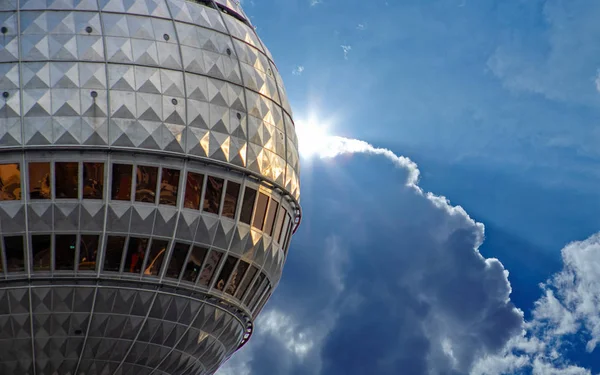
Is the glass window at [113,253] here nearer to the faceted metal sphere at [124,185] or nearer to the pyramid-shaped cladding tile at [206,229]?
the faceted metal sphere at [124,185]

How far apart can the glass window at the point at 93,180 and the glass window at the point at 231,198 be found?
592 centimetres

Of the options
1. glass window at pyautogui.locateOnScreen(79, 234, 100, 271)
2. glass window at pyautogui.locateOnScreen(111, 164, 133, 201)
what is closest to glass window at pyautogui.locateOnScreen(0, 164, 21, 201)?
glass window at pyautogui.locateOnScreen(79, 234, 100, 271)

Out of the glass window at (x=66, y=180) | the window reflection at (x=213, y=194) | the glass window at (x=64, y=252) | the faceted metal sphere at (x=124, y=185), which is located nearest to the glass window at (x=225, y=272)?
Answer: the faceted metal sphere at (x=124, y=185)

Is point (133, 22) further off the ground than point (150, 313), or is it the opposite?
point (133, 22)

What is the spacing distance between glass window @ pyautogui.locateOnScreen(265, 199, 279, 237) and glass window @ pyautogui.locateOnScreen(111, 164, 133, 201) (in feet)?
25.9

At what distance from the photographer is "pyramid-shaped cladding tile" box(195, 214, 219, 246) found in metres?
55.9

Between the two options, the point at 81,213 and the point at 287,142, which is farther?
the point at 287,142

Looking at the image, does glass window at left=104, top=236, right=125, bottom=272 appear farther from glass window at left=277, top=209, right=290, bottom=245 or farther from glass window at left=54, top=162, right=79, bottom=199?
glass window at left=277, top=209, right=290, bottom=245

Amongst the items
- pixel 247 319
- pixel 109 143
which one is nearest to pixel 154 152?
pixel 109 143

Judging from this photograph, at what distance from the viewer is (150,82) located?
5556 centimetres

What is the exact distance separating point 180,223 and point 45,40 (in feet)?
32.1

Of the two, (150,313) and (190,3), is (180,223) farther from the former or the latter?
(190,3)

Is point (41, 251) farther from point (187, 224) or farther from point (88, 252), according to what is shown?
point (187, 224)

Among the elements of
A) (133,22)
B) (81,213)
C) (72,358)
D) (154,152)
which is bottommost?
(72,358)
